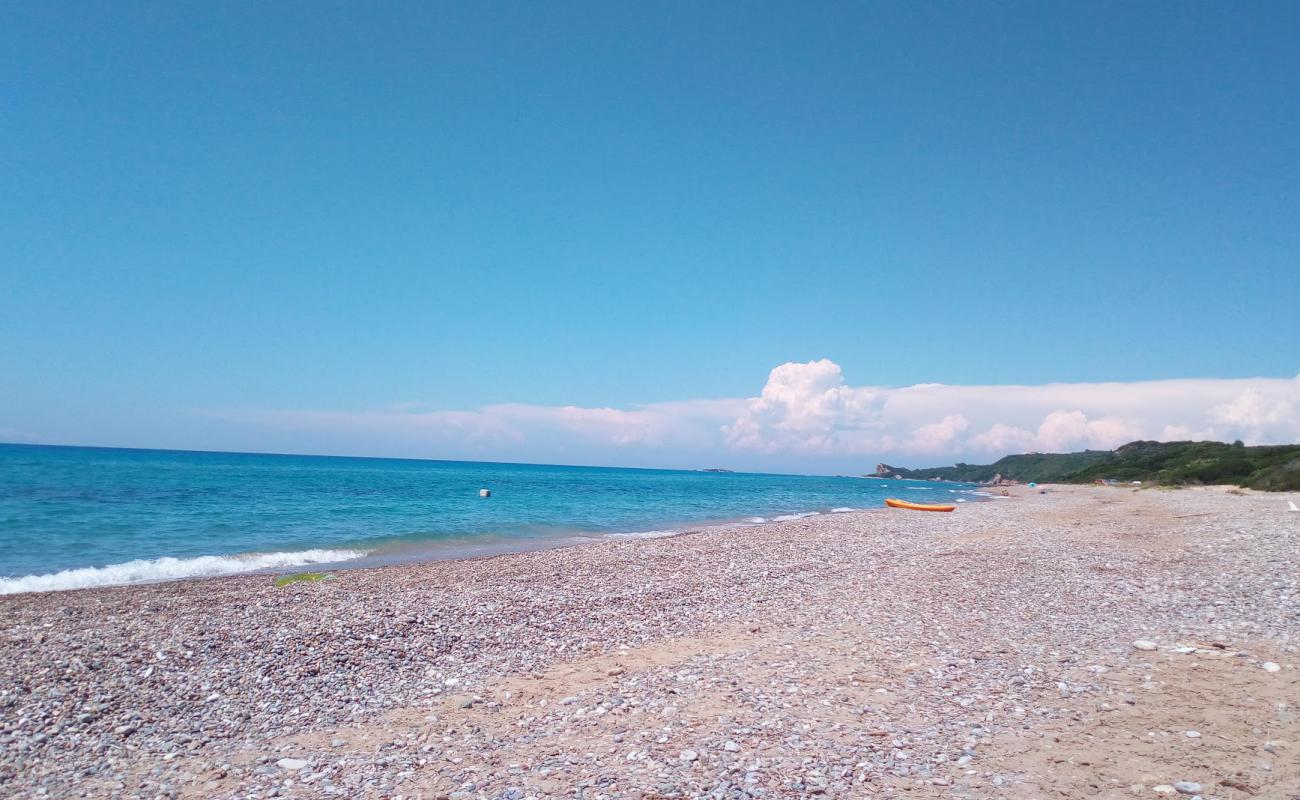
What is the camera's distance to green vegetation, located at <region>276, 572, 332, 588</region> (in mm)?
18344

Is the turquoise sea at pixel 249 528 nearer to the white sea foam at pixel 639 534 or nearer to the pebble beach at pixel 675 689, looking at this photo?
the white sea foam at pixel 639 534

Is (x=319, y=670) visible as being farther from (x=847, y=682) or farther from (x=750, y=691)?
(x=847, y=682)

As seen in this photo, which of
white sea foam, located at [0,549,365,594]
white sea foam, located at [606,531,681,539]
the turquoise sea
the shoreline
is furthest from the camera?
white sea foam, located at [606,531,681,539]

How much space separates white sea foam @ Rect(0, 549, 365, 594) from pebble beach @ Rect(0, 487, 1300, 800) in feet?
9.02

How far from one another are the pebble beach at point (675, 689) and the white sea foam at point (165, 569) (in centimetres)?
275

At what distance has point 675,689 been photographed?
842 cm

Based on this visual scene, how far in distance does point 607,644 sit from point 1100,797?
707cm

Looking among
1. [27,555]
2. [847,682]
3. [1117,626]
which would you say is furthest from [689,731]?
[27,555]

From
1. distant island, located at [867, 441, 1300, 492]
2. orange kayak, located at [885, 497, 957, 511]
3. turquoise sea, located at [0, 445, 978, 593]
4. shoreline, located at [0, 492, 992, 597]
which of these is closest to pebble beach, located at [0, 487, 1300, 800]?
shoreline, located at [0, 492, 992, 597]

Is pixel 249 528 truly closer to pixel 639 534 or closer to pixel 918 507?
pixel 639 534

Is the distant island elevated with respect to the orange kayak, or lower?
elevated

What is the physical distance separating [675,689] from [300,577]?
15448 mm

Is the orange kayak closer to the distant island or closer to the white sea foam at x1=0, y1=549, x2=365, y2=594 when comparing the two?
the distant island

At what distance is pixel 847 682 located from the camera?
332 inches
